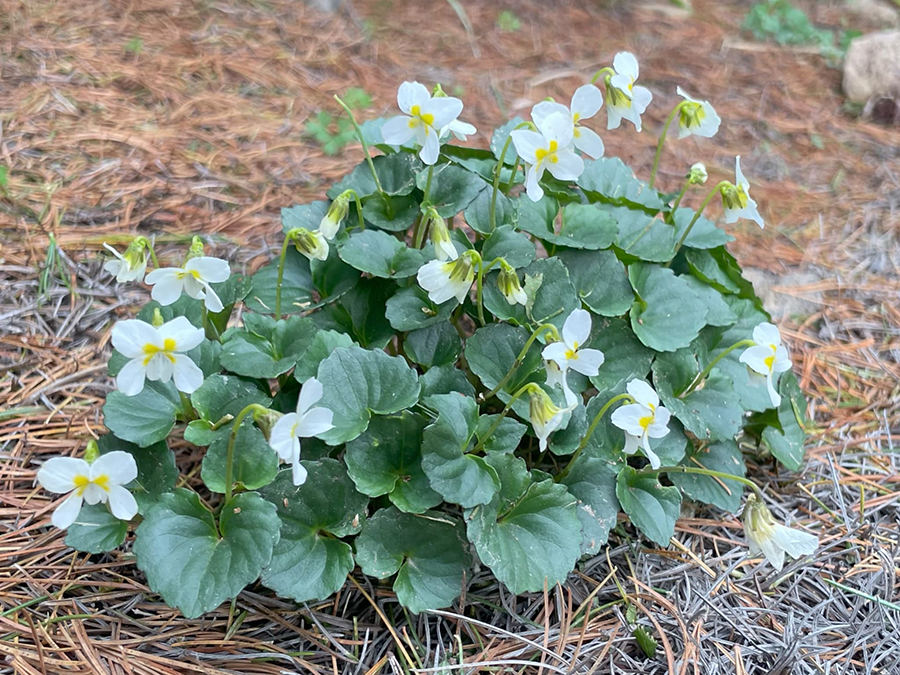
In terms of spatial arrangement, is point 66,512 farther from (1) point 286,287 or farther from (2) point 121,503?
(1) point 286,287

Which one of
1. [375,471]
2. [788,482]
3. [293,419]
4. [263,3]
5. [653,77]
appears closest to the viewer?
[293,419]

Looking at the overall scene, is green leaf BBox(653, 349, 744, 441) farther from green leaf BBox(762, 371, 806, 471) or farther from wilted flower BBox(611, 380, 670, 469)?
wilted flower BBox(611, 380, 670, 469)

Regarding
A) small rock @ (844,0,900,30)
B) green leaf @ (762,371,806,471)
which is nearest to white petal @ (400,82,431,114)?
green leaf @ (762,371,806,471)

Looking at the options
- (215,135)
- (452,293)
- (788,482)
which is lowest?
(788,482)

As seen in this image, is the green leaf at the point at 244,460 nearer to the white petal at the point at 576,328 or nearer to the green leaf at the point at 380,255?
the green leaf at the point at 380,255

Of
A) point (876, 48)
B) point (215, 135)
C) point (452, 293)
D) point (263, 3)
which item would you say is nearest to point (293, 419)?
point (452, 293)

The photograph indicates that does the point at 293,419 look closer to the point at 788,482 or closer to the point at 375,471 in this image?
the point at 375,471

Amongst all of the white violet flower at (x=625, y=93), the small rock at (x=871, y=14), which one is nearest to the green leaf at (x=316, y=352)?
the white violet flower at (x=625, y=93)
